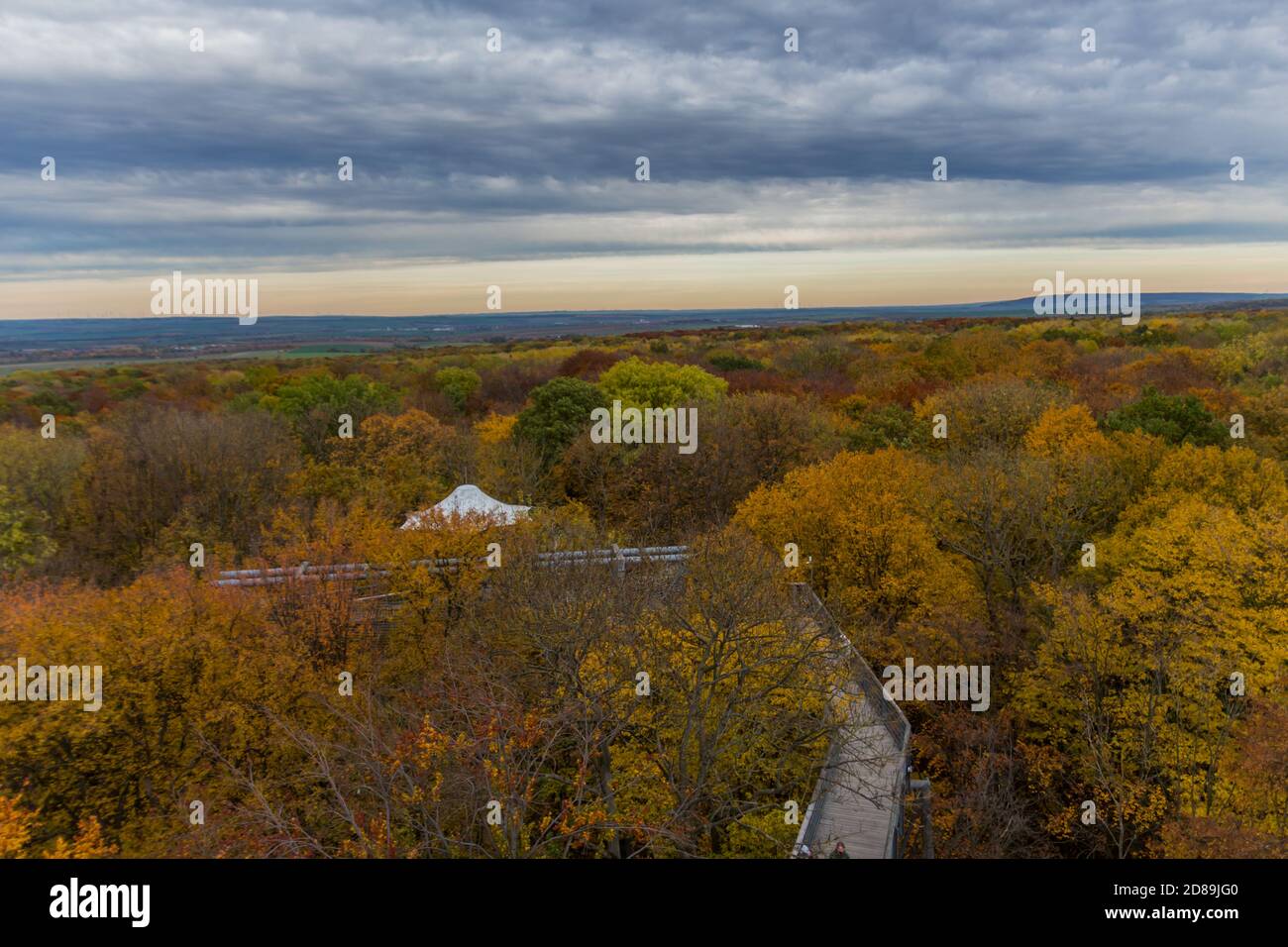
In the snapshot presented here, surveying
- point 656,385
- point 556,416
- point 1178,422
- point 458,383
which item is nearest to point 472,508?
point 556,416

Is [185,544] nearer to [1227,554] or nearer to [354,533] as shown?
[354,533]

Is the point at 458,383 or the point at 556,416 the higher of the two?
the point at 458,383

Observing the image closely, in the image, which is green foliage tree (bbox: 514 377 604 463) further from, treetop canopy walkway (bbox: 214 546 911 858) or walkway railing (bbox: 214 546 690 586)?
treetop canopy walkway (bbox: 214 546 911 858)

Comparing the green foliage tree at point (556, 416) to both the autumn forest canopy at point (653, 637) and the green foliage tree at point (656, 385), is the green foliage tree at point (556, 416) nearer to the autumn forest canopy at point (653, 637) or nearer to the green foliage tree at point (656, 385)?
the autumn forest canopy at point (653, 637)

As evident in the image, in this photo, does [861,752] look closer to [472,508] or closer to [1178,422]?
[472,508]

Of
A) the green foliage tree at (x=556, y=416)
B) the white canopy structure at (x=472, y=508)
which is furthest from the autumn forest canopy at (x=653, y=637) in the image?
the green foliage tree at (x=556, y=416)
